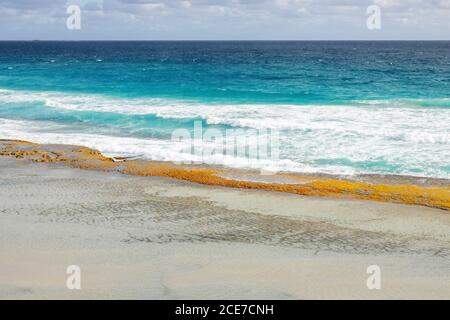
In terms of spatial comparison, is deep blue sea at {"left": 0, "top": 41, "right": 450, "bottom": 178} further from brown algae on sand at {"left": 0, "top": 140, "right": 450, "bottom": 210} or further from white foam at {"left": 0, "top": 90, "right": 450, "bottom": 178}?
brown algae on sand at {"left": 0, "top": 140, "right": 450, "bottom": 210}

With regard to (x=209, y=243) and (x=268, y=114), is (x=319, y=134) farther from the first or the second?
Answer: (x=209, y=243)

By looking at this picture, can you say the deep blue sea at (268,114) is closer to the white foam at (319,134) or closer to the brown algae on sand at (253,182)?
the white foam at (319,134)

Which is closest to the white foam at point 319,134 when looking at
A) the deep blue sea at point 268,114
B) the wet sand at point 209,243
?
the deep blue sea at point 268,114

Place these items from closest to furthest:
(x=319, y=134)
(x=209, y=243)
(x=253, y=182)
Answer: (x=209, y=243)
(x=253, y=182)
(x=319, y=134)

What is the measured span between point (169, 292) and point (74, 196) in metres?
7.86

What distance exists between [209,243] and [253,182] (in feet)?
20.5

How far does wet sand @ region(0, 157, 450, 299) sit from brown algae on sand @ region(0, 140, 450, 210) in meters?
0.61

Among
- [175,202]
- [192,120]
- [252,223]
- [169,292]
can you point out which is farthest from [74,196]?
[192,120]

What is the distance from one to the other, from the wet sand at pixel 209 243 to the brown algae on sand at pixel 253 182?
0.61 metres

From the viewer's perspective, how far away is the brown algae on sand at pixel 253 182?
18.7 metres

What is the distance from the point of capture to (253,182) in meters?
20.5

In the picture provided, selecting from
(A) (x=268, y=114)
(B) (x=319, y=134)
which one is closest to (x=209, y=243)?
(B) (x=319, y=134)

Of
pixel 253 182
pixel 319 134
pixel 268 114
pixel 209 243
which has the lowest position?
pixel 209 243
